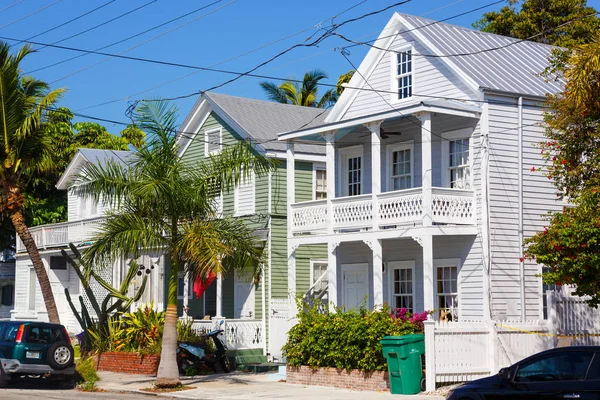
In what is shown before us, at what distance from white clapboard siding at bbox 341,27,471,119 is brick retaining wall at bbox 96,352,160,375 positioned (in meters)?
8.91

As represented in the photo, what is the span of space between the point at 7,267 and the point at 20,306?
6.37 m

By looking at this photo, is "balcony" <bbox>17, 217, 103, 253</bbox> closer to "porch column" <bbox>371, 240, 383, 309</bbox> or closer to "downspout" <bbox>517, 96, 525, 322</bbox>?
"porch column" <bbox>371, 240, 383, 309</bbox>

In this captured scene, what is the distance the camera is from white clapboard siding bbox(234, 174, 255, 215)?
30.5m

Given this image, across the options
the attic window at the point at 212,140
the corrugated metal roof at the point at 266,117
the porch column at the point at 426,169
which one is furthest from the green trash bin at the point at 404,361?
the attic window at the point at 212,140

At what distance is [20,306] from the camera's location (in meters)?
42.8

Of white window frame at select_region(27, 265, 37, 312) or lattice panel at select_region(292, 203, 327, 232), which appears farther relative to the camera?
white window frame at select_region(27, 265, 37, 312)

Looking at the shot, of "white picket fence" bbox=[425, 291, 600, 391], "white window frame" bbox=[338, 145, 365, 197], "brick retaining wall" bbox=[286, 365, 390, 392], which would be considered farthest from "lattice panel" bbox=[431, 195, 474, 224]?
"white window frame" bbox=[338, 145, 365, 197]

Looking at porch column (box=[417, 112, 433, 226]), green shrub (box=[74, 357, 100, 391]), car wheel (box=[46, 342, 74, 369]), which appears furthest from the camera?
green shrub (box=[74, 357, 100, 391])

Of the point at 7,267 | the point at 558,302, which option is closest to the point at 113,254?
the point at 558,302

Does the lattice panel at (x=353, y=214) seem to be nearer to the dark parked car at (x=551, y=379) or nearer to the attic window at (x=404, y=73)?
the attic window at (x=404, y=73)

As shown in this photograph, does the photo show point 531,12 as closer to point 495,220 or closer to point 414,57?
point 414,57

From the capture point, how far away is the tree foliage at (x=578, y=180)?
17.1 m

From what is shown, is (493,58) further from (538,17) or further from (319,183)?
(538,17)

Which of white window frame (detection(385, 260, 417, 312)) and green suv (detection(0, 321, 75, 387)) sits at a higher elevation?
white window frame (detection(385, 260, 417, 312))
